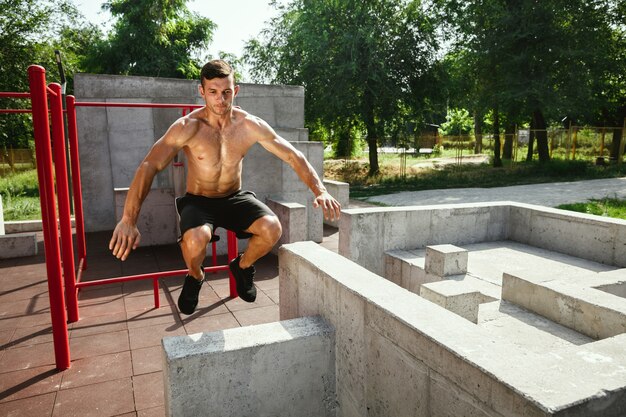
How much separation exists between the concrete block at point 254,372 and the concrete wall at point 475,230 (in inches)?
124

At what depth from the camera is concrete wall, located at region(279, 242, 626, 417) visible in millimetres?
1789

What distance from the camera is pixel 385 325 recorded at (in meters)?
2.60

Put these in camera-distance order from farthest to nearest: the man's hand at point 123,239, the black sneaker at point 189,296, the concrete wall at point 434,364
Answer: the black sneaker at point 189,296 < the man's hand at point 123,239 < the concrete wall at point 434,364

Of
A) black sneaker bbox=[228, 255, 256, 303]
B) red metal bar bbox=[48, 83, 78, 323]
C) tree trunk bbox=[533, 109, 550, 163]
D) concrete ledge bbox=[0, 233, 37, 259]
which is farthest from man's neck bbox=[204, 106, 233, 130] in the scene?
tree trunk bbox=[533, 109, 550, 163]

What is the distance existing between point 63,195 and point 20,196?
45.0 feet

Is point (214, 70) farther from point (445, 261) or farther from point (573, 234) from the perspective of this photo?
point (573, 234)

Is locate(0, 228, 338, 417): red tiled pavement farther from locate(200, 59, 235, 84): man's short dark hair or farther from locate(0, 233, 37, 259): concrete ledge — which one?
locate(200, 59, 235, 84): man's short dark hair

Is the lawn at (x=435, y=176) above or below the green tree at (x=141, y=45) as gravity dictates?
below

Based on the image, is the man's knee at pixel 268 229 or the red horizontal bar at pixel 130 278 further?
the red horizontal bar at pixel 130 278

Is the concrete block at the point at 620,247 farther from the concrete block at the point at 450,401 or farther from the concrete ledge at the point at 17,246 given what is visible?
the concrete ledge at the point at 17,246

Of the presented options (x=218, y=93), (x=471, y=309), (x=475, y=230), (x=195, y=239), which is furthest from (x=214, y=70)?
(x=475, y=230)

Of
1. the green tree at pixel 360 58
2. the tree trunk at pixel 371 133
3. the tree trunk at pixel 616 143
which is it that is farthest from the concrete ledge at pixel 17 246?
the tree trunk at pixel 616 143

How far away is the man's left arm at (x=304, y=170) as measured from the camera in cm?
312

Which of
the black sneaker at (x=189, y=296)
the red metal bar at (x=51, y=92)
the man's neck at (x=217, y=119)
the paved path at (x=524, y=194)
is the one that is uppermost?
the red metal bar at (x=51, y=92)
